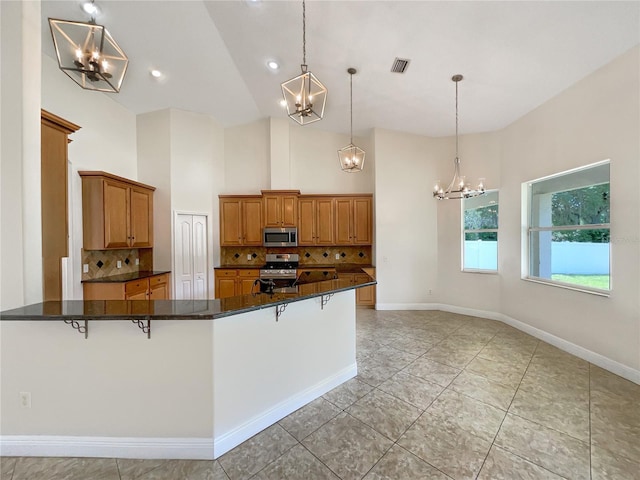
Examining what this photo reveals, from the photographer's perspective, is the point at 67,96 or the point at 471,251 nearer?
the point at 67,96

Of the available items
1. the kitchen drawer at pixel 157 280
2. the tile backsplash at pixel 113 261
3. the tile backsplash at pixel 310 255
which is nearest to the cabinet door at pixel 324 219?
the tile backsplash at pixel 310 255

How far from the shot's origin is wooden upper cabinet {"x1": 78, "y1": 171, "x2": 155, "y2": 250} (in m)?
3.78

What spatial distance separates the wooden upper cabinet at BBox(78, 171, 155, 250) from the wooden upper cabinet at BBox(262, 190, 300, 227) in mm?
2196

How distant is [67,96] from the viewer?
3670mm

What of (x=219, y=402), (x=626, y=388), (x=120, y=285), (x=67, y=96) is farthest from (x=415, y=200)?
(x=67, y=96)

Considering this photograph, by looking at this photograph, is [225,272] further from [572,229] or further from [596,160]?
[596,160]

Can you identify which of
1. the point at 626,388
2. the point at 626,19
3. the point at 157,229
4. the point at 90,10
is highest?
the point at 90,10

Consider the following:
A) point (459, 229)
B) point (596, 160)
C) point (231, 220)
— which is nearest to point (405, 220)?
point (459, 229)

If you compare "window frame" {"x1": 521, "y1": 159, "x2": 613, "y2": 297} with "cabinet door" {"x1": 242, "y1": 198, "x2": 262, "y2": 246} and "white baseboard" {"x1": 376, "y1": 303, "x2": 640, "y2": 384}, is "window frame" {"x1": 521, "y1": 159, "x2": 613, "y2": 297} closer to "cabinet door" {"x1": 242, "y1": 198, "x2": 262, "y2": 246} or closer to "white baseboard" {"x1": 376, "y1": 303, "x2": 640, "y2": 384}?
"white baseboard" {"x1": 376, "y1": 303, "x2": 640, "y2": 384}

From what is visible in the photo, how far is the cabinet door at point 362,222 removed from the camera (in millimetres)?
5535

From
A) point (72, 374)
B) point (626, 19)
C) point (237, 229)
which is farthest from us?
point (237, 229)

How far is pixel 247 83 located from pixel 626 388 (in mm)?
6326

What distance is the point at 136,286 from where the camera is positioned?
396 cm

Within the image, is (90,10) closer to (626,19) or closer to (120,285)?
(120,285)
